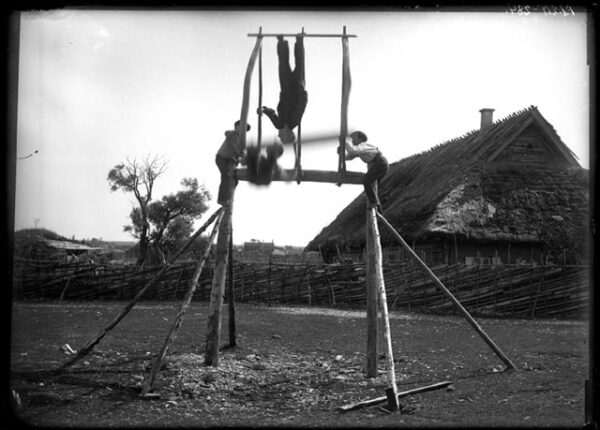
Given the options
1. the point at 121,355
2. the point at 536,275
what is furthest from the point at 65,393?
the point at 536,275

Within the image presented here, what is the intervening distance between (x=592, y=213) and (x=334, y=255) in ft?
80.6

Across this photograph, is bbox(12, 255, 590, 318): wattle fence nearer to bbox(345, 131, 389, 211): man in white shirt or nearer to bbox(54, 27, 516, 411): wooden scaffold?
bbox(54, 27, 516, 411): wooden scaffold

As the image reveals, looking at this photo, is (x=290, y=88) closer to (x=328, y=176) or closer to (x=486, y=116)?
(x=328, y=176)

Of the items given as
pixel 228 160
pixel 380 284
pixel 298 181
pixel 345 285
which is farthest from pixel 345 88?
pixel 345 285

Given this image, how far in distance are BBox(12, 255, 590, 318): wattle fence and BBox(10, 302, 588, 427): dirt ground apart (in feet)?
14.1

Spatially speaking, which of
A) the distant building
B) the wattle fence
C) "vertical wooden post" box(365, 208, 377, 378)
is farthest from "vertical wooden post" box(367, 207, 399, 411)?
the distant building

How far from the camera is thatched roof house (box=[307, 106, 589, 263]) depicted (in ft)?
59.7

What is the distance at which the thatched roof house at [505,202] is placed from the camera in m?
18.2

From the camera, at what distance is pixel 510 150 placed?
20.8 m

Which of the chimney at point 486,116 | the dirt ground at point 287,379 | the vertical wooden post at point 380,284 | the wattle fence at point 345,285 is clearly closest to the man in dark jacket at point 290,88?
the vertical wooden post at point 380,284

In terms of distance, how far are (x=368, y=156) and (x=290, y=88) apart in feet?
5.13

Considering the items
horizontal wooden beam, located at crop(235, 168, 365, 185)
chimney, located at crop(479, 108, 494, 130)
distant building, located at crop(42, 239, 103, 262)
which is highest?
chimney, located at crop(479, 108, 494, 130)

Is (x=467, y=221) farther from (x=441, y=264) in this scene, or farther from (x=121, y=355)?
(x=121, y=355)

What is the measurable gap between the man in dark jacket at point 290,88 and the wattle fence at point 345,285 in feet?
37.9
